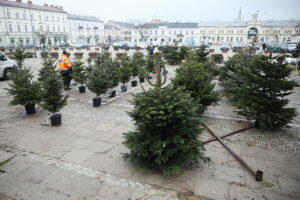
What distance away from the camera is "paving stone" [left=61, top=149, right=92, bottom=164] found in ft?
16.9

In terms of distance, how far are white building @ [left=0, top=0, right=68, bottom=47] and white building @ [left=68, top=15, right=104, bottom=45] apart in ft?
16.4

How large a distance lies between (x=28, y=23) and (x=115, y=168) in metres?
72.0

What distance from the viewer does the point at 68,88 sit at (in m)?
12.3

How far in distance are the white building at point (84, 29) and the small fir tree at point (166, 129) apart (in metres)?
82.0

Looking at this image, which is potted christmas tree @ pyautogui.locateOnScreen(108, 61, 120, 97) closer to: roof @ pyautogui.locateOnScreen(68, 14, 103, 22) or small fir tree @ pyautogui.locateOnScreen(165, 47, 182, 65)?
small fir tree @ pyautogui.locateOnScreen(165, 47, 182, 65)

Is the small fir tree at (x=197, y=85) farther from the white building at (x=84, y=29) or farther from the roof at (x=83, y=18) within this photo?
the roof at (x=83, y=18)

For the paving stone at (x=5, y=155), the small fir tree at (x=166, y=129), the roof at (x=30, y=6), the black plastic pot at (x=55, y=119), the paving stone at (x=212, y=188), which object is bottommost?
the paving stone at (x=212, y=188)

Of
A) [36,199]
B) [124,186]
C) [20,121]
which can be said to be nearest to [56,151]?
[36,199]

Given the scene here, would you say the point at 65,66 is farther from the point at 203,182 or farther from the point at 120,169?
the point at 203,182

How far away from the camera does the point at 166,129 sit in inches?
175

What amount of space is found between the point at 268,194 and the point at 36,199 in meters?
4.32

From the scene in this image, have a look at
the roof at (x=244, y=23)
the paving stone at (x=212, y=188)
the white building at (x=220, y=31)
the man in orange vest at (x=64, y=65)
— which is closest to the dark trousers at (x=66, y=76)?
the man in orange vest at (x=64, y=65)

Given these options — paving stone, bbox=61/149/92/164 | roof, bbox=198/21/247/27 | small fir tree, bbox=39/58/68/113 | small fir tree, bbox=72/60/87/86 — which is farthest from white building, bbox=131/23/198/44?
paving stone, bbox=61/149/92/164

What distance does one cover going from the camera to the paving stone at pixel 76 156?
5.15 meters
